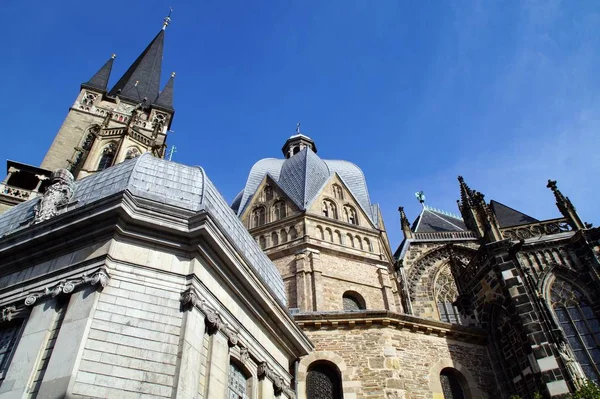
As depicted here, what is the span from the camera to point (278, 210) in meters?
24.6

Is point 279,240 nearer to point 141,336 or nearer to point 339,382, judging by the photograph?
point 339,382

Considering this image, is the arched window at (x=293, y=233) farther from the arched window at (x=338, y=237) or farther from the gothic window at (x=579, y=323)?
the gothic window at (x=579, y=323)

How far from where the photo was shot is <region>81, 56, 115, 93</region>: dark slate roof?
39.9 metres

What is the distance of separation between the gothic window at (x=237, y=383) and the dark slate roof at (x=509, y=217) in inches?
769

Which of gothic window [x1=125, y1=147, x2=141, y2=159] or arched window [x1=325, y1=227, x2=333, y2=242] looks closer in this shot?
arched window [x1=325, y1=227, x2=333, y2=242]

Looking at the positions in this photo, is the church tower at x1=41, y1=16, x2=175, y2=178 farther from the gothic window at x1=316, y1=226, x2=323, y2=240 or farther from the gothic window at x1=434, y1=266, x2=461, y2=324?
the gothic window at x1=434, y1=266, x2=461, y2=324

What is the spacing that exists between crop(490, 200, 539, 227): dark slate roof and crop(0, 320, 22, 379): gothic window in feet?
74.7

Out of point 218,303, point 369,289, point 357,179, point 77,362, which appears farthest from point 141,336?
point 357,179

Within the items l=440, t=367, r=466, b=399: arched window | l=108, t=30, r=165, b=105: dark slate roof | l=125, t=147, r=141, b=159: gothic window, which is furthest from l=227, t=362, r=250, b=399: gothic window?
l=108, t=30, r=165, b=105: dark slate roof

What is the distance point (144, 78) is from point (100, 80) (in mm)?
5858

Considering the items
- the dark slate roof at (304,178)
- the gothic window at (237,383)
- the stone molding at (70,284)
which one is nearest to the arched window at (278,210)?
the dark slate roof at (304,178)

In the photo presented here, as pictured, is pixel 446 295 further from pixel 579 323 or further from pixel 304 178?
pixel 579 323

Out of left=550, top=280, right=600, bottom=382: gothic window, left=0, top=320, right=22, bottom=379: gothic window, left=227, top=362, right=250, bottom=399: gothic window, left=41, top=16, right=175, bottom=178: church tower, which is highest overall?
left=41, top=16, right=175, bottom=178: church tower

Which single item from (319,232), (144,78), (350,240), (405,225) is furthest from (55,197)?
(144,78)
